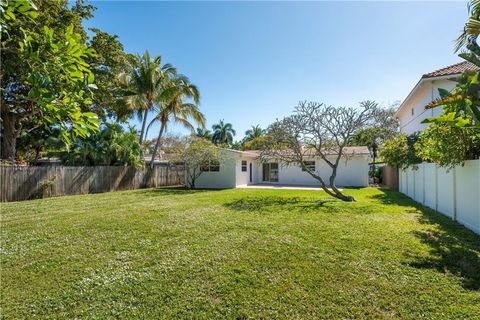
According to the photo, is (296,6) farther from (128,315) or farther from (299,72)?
(128,315)

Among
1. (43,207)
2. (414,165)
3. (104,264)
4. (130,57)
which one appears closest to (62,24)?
(130,57)

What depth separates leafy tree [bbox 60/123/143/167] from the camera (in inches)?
627

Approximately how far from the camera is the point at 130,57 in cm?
1969

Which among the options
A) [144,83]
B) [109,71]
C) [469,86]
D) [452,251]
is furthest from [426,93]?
[109,71]

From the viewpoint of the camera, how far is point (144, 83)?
1959 centimetres

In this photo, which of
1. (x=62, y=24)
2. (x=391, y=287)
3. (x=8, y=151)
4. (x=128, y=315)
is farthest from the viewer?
(x=8, y=151)

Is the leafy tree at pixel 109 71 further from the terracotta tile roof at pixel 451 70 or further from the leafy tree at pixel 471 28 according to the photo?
the terracotta tile roof at pixel 451 70

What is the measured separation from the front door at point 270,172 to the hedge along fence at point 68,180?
377 inches

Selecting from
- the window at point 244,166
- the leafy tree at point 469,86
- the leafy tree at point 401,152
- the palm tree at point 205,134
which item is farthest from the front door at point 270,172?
the palm tree at point 205,134

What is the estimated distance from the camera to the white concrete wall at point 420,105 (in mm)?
13016

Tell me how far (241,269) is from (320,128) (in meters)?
9.26

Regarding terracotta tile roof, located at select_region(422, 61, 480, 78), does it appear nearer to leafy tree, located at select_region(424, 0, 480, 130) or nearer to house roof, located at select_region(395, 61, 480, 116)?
house roof, located at select_region(395, 61, 480, 116)

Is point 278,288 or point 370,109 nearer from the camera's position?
point 278,288

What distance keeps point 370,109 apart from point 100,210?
38.2 ft
